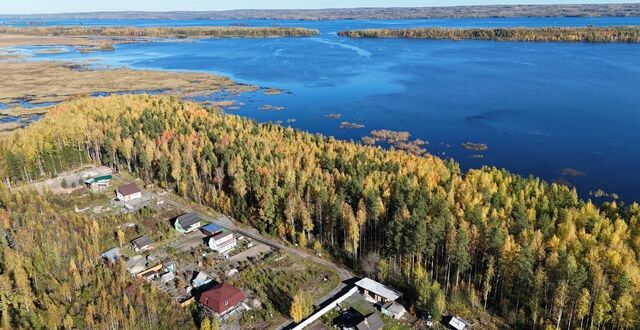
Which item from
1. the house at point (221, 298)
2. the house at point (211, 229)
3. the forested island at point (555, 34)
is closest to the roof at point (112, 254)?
the house at point (211, 229)

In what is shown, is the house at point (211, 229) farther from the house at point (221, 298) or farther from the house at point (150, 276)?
the house at point (221, 298)

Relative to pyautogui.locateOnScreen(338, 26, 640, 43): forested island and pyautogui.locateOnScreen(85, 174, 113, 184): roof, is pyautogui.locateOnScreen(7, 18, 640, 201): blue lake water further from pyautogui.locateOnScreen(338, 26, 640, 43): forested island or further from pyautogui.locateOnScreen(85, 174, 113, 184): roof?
pyautogui.locateOnScreen(85, 174, 113, 184): roof

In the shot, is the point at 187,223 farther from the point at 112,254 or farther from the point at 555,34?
the point at 555,34

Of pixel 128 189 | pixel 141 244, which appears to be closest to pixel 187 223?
pixel 141 244

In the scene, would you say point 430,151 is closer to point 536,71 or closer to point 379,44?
point 536,71

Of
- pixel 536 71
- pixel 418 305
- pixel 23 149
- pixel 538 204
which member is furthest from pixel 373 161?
pixel 536 71
